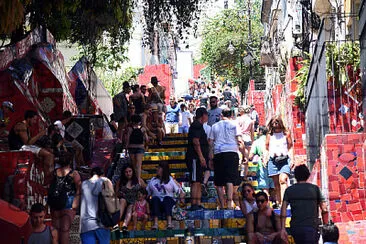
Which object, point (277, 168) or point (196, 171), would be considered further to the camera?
point (277, 168)

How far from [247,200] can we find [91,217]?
2.50 meters

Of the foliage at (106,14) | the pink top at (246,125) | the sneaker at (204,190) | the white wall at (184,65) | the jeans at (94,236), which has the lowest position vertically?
the jeans at (94,236)

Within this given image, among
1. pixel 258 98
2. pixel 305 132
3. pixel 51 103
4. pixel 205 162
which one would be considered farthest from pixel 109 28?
pixel 258 98

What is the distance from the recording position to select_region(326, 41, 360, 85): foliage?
17000mm

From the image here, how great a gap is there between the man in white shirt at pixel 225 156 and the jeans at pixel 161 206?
1.01 meters

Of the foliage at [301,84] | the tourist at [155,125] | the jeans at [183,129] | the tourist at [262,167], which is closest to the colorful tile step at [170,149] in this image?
the tourist at [155,125]

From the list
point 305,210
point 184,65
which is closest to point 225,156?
point 305,210

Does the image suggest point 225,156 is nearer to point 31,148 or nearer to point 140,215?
point 140,215

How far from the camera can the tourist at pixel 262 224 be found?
13.3 meters

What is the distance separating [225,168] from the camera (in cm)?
1606

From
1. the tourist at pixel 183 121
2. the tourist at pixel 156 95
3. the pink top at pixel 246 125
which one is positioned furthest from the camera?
the tourist at pixel 183 121

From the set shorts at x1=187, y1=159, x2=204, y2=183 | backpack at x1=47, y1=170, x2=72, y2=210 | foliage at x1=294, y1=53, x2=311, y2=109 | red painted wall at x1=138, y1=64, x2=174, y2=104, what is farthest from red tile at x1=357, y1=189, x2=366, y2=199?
red painted wall at x1=138, y1=64, x2=174, y2=104

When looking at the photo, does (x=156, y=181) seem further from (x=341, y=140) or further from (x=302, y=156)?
(x=302, y=156)

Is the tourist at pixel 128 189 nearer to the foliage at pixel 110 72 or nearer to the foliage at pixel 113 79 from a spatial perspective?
the foliage at pixel 110 72
